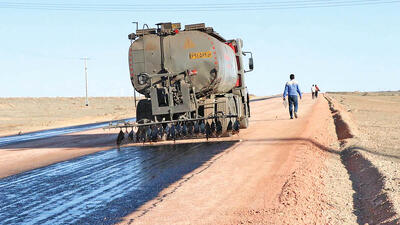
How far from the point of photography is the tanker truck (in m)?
14.3

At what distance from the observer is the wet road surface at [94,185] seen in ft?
21.2

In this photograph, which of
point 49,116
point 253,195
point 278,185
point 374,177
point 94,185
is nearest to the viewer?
point 253,195

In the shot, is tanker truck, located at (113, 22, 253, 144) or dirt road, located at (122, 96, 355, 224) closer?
dirt road, located at (122, 96, 355, 224)

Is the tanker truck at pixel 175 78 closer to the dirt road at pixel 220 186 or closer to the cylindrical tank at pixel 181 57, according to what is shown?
the cylindrical tank at pixel 181 57

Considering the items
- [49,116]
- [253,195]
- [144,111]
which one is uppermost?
[49,116]

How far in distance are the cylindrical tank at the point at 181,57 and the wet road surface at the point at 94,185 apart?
2284mm

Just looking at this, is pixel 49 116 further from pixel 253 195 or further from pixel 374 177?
pixel 253 195

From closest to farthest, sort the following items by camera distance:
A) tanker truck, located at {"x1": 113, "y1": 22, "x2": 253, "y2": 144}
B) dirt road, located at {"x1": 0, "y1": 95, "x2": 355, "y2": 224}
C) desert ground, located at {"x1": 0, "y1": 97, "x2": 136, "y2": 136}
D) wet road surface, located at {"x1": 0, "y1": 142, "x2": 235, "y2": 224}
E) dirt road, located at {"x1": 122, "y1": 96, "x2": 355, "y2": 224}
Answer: dirt road, located at {"x1": 122, "y1": 96, "x2": 355, "y2": 224}
dirt road, located at {"x1": 0, "y1": 95, "x2": 355, "y2": 224}
wet road surface, located at {"x1": 0, "y1": 142, "x2": 235, "y2": 224}
tanker truck, located at {"x1": 113, "y1": 22, "x2": 253, "y2": 144}
desert ground, located at {"x1": 0, "y1": 97, "x2": 136, "y2": 136}

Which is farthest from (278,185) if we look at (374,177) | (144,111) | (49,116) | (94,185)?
(49,116)

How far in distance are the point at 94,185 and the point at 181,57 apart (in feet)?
21.8

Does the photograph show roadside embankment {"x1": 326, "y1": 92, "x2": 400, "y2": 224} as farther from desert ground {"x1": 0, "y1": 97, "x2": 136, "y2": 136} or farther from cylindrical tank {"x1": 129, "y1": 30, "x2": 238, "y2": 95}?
desert ground {"x1": 0, "y1": 97, "x2": 136, "y2": 136}

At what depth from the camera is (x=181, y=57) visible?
47.1 feet

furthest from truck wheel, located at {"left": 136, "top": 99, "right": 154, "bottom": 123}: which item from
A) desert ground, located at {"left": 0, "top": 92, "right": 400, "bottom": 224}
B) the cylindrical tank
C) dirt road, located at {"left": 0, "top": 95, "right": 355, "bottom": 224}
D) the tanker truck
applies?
dirt road, located at {"left": 0, "top": 95, "right": 355, "bottom": 224}

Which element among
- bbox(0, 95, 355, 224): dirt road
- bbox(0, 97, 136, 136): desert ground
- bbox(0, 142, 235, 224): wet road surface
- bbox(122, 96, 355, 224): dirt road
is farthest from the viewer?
bbox(0, 97, 136, 136): desert ground
